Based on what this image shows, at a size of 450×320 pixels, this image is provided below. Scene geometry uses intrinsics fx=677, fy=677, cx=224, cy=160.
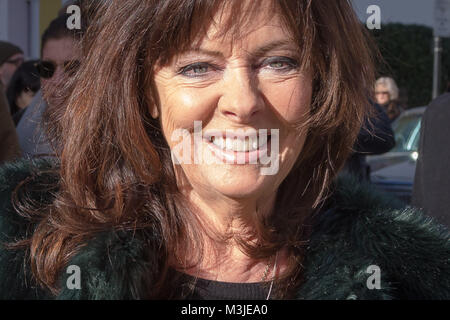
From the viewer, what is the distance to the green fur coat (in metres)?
1.42

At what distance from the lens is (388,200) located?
1.69 metres

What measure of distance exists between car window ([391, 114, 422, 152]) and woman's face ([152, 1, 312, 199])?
4.00 metres

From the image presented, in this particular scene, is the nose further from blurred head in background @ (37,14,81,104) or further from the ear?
blurred head in background @ (37,14,81,104)

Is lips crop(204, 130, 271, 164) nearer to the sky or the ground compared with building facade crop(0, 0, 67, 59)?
nearer to the ground

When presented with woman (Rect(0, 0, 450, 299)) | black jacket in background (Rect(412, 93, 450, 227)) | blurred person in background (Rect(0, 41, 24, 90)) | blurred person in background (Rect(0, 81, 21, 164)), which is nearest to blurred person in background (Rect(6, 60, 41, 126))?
blurred person in background (Rect(0, 41, 24, 90))

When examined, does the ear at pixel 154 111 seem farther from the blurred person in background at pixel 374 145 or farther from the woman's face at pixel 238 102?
the blurred person in background at pixel 374 145

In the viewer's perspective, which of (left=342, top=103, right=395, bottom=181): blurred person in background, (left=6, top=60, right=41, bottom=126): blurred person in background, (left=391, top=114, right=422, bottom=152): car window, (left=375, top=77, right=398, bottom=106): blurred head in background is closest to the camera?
(left=342, top=103, right=395, bottom=181): blurred person in background

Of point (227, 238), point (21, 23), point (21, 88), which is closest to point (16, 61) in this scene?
point (21, 88)

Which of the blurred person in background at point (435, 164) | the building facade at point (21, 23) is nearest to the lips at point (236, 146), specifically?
the blurred person in background at point (435, 164)

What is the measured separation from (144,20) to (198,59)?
0.48 ft

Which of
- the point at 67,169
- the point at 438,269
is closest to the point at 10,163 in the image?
the point at 67,169

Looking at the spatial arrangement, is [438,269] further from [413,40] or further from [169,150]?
[413,40]

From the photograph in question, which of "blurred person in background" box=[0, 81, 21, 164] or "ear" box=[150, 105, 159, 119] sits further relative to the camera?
"blurred person in background" box=[0, 81, 21, 164]

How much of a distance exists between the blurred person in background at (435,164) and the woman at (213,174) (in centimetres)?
46
